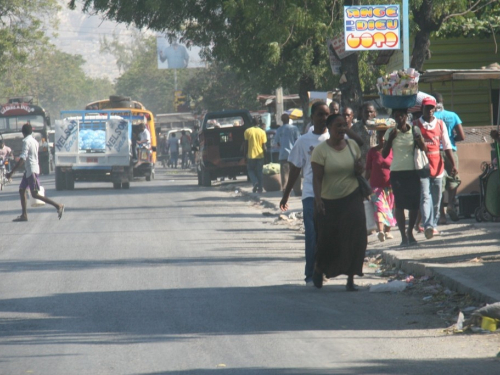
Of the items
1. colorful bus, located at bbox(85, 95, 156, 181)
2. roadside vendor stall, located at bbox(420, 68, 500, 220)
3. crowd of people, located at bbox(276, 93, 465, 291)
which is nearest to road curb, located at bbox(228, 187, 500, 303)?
crowd of people, located at bbox(276, 93, 465, 291)

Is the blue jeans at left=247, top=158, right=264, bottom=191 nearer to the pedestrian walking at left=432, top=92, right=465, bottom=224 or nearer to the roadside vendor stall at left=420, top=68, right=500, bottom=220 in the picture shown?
the roadside vendor stall at left=420, top=68, right=500, bottom=220

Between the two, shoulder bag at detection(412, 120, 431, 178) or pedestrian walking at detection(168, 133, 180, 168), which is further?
pedestrian walking at detection(168, 133, 180, 168)

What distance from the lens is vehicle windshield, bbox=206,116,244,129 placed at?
1178 inches

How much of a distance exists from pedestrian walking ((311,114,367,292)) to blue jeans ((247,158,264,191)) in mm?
14165

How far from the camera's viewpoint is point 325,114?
9.82 meters

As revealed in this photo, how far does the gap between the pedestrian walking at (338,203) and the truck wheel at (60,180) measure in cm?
2158

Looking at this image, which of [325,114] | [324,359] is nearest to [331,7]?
[325,114]

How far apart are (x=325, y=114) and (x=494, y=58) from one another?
14364 mm

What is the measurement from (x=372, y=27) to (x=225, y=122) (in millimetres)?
16933

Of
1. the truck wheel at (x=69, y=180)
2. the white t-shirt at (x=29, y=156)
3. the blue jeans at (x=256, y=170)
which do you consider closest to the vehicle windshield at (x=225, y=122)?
the truck wheel at (x=69, y=180)

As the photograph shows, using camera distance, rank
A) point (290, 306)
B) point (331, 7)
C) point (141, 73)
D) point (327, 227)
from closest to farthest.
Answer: point (290, 306)
point (327, 227)
point (331, 7)
point (141, 73)

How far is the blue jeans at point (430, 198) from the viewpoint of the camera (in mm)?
11914

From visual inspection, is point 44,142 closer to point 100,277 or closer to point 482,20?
point 482,20

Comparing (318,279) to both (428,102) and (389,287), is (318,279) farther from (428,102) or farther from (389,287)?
(428,102)
